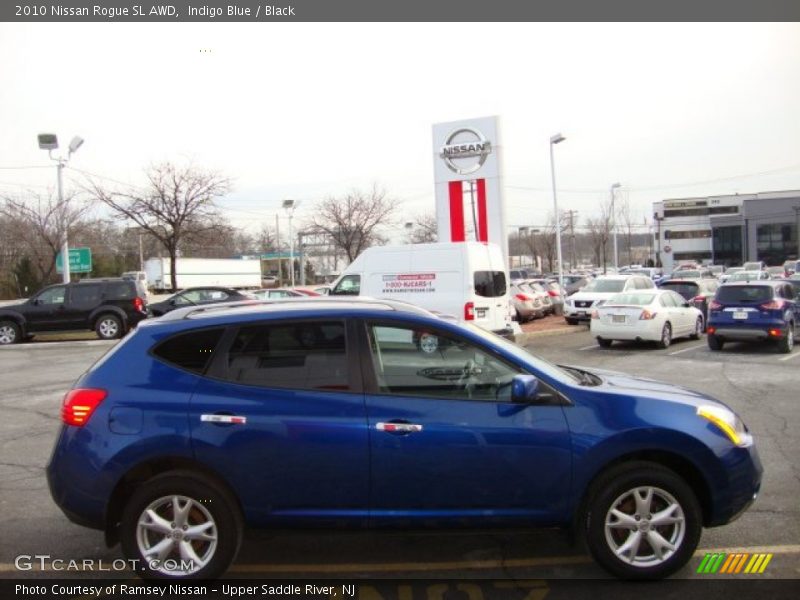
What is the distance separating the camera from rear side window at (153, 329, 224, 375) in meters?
3.92

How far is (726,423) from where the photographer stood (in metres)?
3.93

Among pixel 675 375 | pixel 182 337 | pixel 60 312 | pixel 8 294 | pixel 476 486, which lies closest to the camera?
pixel 476 486

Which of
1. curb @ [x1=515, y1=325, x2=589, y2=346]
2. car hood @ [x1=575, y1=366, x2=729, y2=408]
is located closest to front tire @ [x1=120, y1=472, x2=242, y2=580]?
car hood @ [x1=575, y1=366, x2=729, y2=408]

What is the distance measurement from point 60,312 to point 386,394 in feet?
59.5

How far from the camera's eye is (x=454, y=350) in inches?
158

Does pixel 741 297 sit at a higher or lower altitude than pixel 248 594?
higher

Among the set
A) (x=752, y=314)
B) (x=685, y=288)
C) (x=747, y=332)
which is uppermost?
(x=685, y=288)

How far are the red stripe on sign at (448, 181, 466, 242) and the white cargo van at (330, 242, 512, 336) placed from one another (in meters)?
4.70

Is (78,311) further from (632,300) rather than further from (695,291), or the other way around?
(695,291)

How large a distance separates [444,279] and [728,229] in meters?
90.0

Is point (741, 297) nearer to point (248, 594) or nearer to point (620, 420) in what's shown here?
point (620, 420)

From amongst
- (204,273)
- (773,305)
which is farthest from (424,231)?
(773,305)

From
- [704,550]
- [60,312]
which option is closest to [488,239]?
[60,312]

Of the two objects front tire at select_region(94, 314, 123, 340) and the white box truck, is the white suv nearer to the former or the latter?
front tire at select_region(94, 314, 123, 340)
